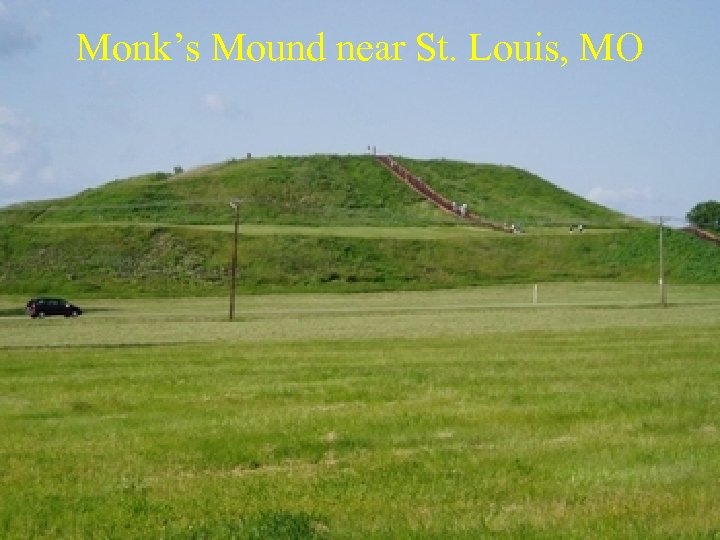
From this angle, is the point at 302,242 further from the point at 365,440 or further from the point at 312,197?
the point at 365,440

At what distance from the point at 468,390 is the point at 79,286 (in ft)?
256

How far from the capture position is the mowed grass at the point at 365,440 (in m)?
11.2

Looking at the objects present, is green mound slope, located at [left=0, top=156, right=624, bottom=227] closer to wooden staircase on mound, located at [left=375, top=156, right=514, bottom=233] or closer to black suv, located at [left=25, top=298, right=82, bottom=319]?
wooden staircase on mound, located at [left=375, top=156, right=514, bottom=233]

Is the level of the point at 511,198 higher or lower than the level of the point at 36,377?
higher

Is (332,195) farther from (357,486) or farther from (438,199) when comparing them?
(357,486)

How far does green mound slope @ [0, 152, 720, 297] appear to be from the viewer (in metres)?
101

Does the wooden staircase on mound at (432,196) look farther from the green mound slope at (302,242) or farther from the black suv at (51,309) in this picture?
the black suv at (51,309)

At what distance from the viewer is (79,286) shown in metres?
96.0

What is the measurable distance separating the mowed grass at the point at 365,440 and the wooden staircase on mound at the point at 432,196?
343 feet

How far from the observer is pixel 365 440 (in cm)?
1655

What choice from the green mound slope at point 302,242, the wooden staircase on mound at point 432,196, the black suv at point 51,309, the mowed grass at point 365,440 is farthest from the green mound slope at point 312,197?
the mowed grass at point 365,440

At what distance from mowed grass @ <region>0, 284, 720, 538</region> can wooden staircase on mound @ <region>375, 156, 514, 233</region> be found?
343 feet

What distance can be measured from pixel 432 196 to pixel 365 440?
14750 cm

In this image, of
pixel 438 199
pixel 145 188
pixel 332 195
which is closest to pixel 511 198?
pixel 438 199
